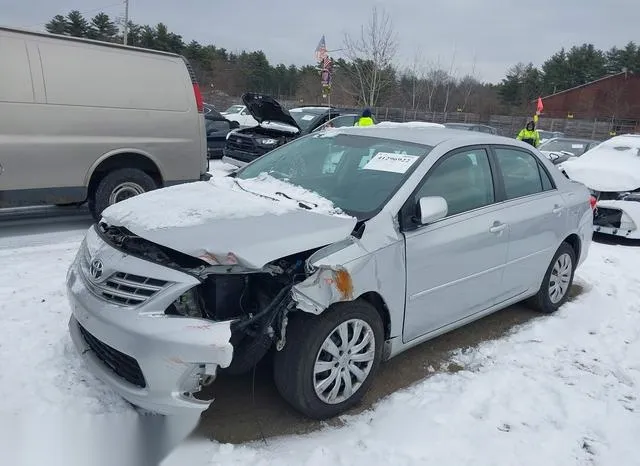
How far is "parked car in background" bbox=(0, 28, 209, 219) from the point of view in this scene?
5527 mm

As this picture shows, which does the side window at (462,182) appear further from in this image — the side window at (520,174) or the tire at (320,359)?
the tire at (320,359)

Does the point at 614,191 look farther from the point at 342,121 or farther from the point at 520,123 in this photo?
the point at 520,123

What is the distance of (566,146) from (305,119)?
6701 mm

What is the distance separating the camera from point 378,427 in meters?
3.12

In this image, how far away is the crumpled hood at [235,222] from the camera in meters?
2.80

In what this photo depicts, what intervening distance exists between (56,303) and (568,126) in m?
41.1

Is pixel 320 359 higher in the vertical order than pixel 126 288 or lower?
lower

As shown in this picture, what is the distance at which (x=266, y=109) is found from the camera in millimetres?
11469

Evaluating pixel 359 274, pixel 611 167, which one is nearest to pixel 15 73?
pixel 359 274

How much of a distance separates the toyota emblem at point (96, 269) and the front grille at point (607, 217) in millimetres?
7508

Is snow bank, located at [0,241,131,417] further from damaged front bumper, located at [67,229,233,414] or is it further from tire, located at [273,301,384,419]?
tire, located at [273,301,384,419]

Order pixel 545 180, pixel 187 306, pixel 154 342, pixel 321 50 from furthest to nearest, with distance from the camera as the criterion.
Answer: pixel 321 50
pixel 545 180
pixel 187 306
pixel 154 342

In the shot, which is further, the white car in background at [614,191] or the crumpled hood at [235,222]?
the white car in background at [614,191]

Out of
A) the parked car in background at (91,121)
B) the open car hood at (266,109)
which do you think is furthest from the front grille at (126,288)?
the open car hood at (266,109)
